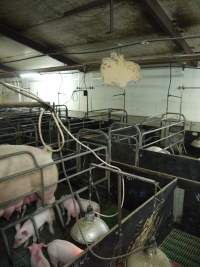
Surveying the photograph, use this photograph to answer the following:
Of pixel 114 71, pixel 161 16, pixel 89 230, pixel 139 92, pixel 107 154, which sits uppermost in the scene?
pixel 161 16

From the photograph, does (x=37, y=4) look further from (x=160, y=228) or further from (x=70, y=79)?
(x=70, y=79)

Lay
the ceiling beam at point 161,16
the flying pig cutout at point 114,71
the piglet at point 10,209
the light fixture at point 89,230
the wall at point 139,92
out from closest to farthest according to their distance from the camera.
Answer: the light fixture at point 89,230
the piglet at point 10,209
the flying pig cutout at point 114,71
the ceiling beam at point 161,16
the wall at point 139,92

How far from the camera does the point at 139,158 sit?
10.4ft

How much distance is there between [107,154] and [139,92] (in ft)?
11.9

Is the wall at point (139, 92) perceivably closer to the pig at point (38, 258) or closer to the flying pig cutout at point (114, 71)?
the flying pig cutout at point (114, 71)

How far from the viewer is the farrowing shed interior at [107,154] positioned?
1652 millimetres

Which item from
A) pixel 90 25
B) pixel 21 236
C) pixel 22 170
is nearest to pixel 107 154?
pixel 22 170

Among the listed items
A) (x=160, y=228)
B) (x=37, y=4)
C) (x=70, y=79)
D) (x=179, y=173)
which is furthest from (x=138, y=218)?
(x=70, y=79)

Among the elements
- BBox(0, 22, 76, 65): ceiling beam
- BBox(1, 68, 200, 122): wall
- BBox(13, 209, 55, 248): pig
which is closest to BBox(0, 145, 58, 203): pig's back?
BBox(13, 209, 55, 248): pig

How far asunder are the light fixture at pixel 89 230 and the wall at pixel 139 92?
388 cm

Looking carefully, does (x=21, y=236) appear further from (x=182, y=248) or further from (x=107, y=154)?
(x=182, y=248)

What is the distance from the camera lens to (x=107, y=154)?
2.75 metres

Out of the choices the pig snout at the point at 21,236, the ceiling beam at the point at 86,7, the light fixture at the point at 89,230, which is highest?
the ceiling beam at the point at 86,7

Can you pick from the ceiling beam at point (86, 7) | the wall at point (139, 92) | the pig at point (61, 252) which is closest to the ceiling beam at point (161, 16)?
the ceiling beam at point (86, 7)
